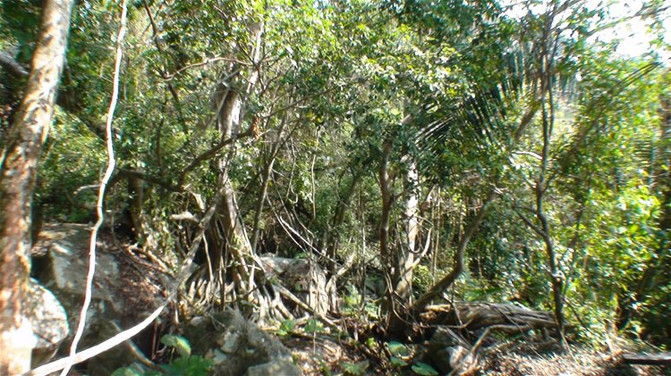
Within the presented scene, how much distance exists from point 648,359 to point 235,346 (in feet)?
14.0

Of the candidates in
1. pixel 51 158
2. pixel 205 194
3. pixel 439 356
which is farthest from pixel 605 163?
pixel 51 158

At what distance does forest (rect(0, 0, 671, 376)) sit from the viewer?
5.33 meters

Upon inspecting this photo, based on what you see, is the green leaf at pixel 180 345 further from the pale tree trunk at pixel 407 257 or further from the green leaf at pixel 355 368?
the pale tree trunk at pixel 407 257

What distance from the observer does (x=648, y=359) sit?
471 centimetres

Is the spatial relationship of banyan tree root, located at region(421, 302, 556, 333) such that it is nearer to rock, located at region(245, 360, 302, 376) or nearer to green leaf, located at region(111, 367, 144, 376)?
rock, located at region(245, 360, 302, 376)

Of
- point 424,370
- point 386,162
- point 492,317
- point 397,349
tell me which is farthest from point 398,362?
point 386,162

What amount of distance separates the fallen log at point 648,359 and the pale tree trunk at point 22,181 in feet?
16.8

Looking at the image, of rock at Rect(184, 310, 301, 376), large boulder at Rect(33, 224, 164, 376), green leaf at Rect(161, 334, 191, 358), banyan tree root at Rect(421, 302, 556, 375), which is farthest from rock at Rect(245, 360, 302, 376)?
banyan tree root at Rect(421, 302, 556, 375)

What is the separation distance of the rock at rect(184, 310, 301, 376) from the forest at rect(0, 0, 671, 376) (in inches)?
0.9

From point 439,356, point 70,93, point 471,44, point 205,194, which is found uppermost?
point 471,44

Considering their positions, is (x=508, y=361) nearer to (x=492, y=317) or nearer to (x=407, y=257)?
(x=492, y=317)

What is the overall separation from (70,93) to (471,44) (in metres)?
4.75

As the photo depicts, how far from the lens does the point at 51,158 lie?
252 inches

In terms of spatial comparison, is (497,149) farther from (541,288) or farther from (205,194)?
(205,194)
